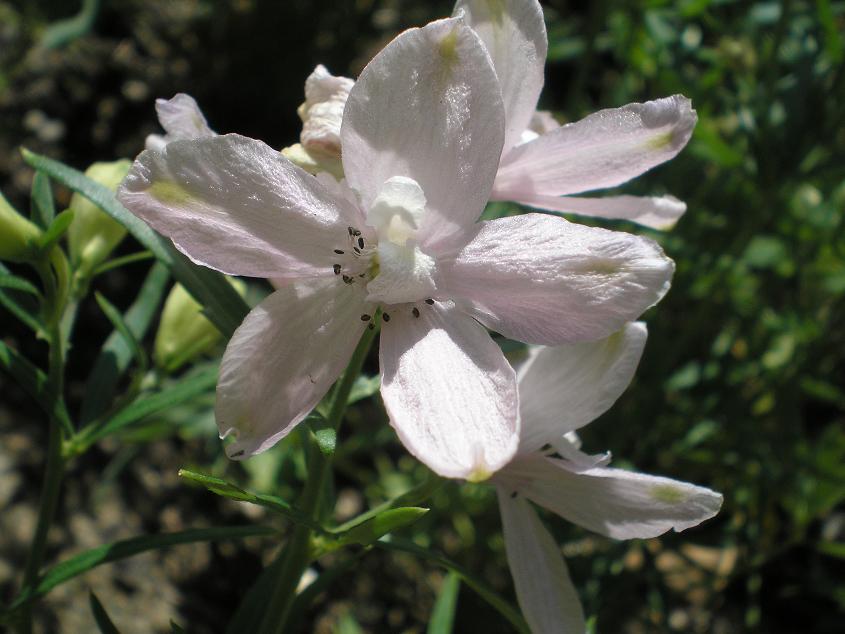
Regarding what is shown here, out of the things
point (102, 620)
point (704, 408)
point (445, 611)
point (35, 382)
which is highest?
point (35, 382)

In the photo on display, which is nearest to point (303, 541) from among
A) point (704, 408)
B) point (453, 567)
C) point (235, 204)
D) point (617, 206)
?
point (453, 567)

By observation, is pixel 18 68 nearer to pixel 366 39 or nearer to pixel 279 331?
pixel 366 39

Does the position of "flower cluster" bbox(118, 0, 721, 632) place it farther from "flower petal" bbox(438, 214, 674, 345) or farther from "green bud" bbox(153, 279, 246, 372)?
"green bud" bbox(153, 279, 246, 372)

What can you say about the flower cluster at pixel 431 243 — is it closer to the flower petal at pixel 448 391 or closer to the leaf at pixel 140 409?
the flower petal at pixel 448 391

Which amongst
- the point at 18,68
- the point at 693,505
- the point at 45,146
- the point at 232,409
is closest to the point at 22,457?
the point at 45,146

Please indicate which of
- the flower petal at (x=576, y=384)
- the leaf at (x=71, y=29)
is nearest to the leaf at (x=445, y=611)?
the flower petal at (x=576, y=384)

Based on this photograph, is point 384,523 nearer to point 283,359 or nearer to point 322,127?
point 283,359
